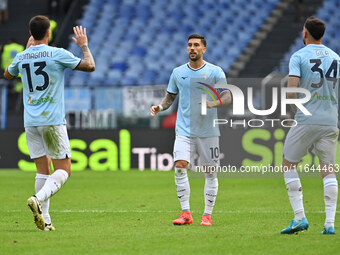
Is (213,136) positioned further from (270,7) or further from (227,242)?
(270,7)

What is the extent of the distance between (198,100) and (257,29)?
59.2ft

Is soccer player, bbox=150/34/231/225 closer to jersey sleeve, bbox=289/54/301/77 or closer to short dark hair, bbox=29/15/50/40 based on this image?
jersey sleeve, bbox=289/54/301/77

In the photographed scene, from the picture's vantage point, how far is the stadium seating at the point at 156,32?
2478 cm

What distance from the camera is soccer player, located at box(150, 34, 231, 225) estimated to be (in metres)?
9.20

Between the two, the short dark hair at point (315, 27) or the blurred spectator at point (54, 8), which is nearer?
the short dark hair at point (315, 27)

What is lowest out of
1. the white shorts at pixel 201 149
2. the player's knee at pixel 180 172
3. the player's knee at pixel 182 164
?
the player's knee at pixel 180 172

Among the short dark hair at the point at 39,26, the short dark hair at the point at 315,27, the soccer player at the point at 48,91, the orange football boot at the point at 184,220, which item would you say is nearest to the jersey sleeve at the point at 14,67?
the soccer player at the point at 48,91

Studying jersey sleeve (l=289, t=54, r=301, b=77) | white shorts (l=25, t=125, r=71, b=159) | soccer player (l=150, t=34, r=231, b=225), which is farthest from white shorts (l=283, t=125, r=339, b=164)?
white shorts (l=25, t=125, r=71, b=159)

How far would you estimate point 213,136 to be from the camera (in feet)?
30.5

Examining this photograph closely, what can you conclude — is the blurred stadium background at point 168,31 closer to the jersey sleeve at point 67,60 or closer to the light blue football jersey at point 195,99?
the light blue football jersey at point 195,99

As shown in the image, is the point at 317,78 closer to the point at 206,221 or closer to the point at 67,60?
the point at 206,221

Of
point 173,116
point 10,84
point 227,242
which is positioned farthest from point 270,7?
point 227,242

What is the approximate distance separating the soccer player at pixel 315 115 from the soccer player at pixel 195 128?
148 cm

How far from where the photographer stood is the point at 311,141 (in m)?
7.84
